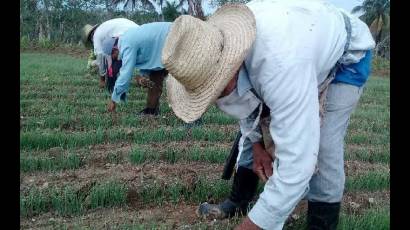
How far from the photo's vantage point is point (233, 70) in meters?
1.87

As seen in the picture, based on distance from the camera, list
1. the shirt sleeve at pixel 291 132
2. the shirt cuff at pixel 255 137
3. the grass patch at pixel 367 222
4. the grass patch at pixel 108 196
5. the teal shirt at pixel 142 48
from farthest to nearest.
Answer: the teal shirt at pixel 142 48
the grass patch at pixel 108 196
the grass patch at pixel 367 222
the shirt cuff at pixel 255 137
the shirt sleeve at pixel 291 132

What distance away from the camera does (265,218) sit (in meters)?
1.91

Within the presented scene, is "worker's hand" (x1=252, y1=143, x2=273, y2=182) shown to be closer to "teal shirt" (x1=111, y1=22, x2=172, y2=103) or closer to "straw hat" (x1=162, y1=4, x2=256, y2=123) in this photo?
"straw hat" (x1=162, y1=4, x2=256, y2=123)

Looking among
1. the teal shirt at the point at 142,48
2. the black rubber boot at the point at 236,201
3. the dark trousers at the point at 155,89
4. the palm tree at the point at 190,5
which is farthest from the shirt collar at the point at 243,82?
the palm tree at the point at 190,5

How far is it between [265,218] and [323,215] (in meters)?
0.69

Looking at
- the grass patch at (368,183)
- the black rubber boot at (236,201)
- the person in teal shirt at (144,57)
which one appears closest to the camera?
the black rubber boot at (236,201)

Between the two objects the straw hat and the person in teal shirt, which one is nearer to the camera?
the straw hat

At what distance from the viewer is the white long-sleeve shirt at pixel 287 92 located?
1808 mm

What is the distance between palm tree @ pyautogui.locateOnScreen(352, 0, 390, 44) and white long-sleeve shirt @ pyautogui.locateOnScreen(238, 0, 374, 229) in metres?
33.3

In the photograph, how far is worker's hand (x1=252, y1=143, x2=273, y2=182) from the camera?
2.43m

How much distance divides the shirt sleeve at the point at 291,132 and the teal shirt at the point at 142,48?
3777 millimetres

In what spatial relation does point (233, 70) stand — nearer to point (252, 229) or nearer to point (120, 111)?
point (252, 229)

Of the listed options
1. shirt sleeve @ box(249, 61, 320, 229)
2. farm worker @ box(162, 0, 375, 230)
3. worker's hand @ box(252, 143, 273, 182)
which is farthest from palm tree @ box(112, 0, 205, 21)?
shirt sleeve @ box(249, 61, 320, 229)

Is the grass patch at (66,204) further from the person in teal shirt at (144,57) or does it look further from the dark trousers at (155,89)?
the dark trousers at (155,89)
